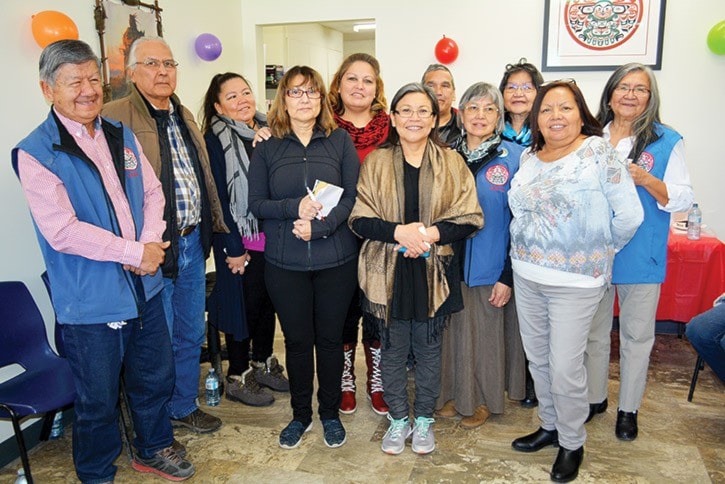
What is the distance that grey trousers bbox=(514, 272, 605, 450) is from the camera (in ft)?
6.88

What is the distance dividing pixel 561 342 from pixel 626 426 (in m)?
0.76

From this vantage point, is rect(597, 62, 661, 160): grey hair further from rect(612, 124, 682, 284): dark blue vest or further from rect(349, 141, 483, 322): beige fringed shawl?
rect(349, 141, 483, 322): beige fringed shawl

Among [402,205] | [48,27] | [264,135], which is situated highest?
[48,27]

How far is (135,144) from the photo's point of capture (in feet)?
7.13

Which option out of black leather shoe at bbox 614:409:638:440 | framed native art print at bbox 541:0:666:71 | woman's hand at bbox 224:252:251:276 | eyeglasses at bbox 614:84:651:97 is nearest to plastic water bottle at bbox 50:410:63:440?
woman's hand at bbox 224:252:251:276

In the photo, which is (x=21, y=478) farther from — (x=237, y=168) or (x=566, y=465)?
(x=566, y=465)

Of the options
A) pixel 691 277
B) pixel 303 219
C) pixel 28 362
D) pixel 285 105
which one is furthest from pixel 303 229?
pixel 691 277

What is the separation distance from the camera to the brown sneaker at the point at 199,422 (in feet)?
8.82

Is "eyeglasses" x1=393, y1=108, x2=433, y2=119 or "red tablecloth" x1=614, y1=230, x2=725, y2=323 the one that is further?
"red tablecloth" x1=614, y1=230, x2=725, y2=323

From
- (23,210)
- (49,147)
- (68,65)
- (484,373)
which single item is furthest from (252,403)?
(68,65)

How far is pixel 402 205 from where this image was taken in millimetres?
2271

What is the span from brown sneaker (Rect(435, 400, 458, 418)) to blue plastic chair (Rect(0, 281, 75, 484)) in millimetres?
1665

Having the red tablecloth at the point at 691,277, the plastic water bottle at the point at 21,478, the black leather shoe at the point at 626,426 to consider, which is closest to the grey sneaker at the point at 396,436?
the black leather shoe at the point at 626,426

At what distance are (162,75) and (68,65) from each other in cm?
53
